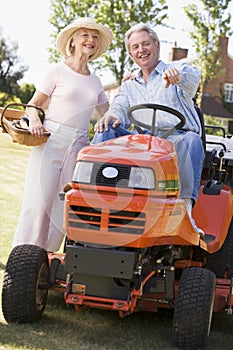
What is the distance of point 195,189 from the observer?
4848mm

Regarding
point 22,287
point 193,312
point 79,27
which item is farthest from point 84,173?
point 79,27

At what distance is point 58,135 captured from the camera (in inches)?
221

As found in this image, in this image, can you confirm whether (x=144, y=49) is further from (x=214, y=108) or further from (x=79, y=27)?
(x=214, y=108)

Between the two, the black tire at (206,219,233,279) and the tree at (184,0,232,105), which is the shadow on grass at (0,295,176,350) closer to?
the black tire at (206,219,233,279)

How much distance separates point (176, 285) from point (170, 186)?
0.64 metres

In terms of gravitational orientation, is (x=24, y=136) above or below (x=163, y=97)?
below

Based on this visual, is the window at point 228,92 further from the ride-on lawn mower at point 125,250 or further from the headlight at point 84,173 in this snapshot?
the headlight at point 84,173

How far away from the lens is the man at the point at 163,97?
15.9 feet

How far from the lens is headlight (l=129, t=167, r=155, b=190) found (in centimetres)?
428

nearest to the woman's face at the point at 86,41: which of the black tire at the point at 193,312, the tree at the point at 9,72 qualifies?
the black tire at the point at 193,312

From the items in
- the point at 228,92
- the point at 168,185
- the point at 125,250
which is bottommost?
the point at 228,92

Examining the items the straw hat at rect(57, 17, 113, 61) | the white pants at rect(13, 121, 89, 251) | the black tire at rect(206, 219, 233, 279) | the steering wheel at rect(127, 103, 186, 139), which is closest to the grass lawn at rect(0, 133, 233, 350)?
the black tire at rect(206, 219, 233, 279)

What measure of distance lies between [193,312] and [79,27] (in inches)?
92.8

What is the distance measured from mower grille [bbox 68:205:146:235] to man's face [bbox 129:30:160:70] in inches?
53.0
